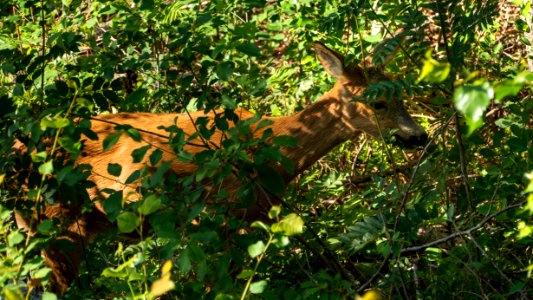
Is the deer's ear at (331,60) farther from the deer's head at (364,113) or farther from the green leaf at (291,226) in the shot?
the green leaf at (291,226)

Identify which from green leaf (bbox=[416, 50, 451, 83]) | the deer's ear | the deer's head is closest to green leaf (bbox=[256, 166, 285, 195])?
green leaf (bbox=[416, 50, 451, 83])

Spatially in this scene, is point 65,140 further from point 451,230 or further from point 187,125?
point 187,125

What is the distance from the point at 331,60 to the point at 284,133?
633 mm

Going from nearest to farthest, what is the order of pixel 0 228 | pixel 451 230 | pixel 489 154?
pixel 0 228 < pixel 489 154 < pixel 451 230

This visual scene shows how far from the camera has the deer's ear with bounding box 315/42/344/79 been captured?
626 cm

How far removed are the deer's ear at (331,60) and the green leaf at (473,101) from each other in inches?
155

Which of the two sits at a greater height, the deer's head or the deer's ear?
the deer's ear

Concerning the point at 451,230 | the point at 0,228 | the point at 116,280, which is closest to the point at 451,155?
the point at 451,230

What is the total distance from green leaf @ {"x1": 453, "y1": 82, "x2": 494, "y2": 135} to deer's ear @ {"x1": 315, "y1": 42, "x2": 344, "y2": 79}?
394cm

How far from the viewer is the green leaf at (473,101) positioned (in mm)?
2188

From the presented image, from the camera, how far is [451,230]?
5043 millimetres

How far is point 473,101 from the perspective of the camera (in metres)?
2.20

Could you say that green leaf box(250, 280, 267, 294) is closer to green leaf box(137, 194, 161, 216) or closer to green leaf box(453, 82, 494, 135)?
green leaf box(137, 194, 161, 216)

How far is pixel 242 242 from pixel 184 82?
80 cm
